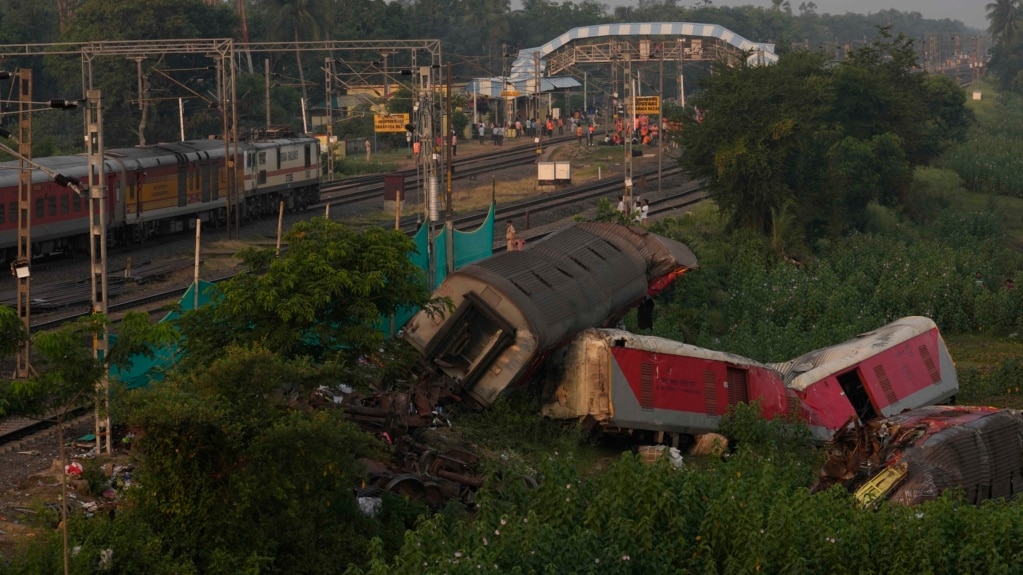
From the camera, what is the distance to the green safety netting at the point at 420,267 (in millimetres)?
22156

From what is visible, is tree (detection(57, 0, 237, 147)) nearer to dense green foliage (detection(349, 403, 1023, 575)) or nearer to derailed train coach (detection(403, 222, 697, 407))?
derailed train coach (detection(403, 222, 697, 407))

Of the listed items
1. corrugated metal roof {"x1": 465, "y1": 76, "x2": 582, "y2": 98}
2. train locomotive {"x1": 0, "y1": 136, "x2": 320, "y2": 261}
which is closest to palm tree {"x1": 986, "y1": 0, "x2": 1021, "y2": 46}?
corrugated metal roof {"x1": 465, "y1": 76, "x2": 582, "y2": 98}

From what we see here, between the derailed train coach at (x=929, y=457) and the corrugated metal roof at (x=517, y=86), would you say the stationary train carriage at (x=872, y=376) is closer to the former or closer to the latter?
the derailed train coach at (x=929, y=457)

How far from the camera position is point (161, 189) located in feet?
141

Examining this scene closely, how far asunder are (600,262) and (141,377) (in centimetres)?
975

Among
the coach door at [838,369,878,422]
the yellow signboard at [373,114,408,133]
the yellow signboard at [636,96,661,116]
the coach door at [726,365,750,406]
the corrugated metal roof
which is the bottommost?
the coach door at [838,369,878,422]

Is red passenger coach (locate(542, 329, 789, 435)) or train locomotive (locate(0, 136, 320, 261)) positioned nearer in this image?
red passenger coach (locate(542, 329, 789, 435))

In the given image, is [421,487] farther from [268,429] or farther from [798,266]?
[798,266]

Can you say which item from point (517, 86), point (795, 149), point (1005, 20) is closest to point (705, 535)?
point (795, 149)

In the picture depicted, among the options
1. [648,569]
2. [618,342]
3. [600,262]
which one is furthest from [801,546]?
[600,262]

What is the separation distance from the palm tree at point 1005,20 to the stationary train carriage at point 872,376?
548ft

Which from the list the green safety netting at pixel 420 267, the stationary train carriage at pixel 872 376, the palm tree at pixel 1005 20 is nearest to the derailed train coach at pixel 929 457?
the stationary train carriage at pixel 872 376

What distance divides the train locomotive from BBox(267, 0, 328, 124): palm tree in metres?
41.1

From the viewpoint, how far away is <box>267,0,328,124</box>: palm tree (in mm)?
91500
